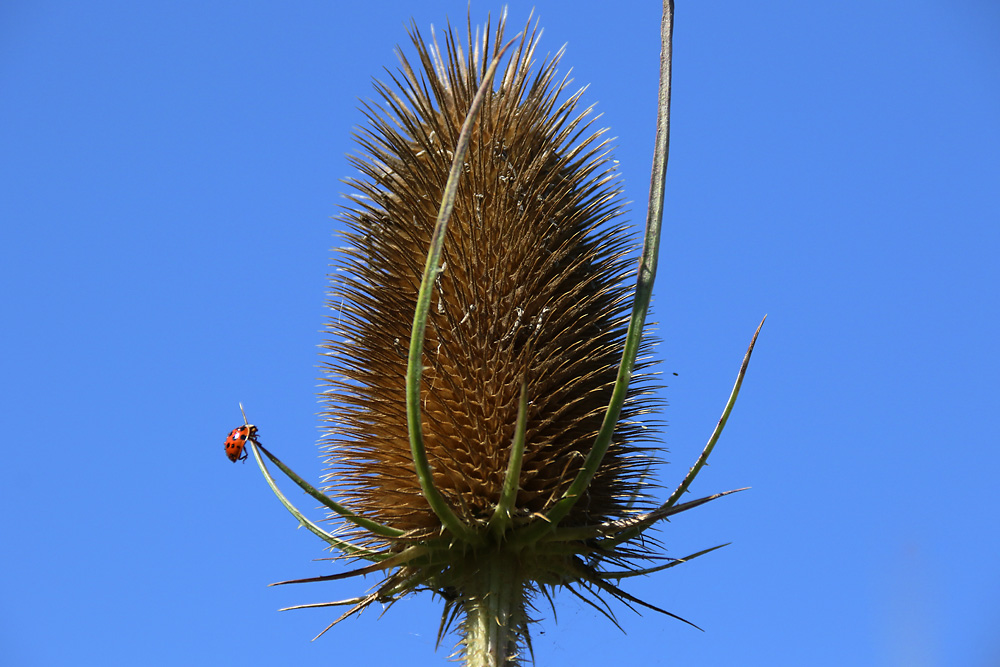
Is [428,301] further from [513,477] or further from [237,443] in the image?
[237,443]

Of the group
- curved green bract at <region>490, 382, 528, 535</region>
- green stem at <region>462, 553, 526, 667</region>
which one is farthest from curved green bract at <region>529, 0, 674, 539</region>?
green stem at <region>462, 553, 526, 667</region>

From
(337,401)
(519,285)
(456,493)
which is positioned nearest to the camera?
(456,493)

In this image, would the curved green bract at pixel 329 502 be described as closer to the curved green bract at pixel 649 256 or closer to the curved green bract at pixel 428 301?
the curved green bract at pixel 428 301

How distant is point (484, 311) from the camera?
479 cm

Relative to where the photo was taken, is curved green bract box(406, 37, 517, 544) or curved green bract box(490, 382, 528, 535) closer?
curved green bract box(406, 37, 517, 544)

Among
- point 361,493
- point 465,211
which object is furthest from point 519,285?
point 361,493

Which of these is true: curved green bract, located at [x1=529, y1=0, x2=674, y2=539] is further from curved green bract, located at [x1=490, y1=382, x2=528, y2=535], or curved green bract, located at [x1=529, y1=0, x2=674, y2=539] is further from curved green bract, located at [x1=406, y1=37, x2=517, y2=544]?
curved green bract, located at [x1=406, y1=37, x2=517, y2=544]

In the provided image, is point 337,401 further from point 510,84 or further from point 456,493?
point 510,84

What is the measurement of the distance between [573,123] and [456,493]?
2.18 metres

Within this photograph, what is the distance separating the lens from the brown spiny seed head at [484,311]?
4.70 m

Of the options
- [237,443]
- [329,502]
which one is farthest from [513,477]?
[237,443]

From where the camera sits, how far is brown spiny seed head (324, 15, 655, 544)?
4695mm

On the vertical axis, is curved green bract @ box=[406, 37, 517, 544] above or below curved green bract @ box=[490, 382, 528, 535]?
above

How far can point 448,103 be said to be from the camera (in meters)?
5.41
